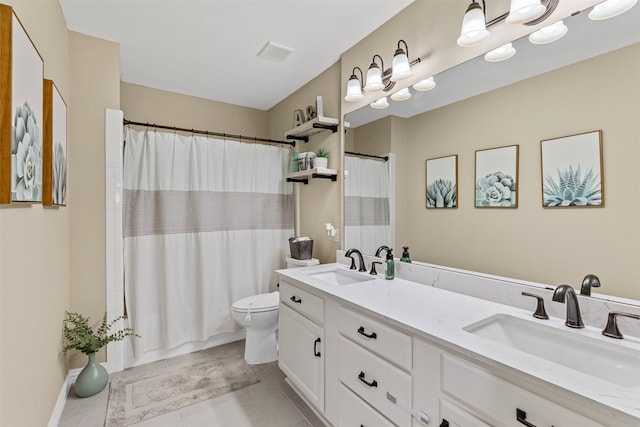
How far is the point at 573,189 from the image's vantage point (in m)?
1.21

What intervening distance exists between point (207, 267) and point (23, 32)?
205 centimetres

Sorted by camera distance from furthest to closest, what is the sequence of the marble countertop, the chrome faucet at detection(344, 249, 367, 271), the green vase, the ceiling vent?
the ceiling vent
the chrome faucet at detection(344, 249, 367, 271)
the green vase
the marble countertop

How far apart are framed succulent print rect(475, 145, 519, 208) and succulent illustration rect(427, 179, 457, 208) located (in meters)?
0.14

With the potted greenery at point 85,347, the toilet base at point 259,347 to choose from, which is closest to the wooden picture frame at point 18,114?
the potted greenery at point 85,347

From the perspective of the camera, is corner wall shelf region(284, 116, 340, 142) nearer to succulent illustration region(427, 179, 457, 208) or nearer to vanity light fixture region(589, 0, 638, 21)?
succulent illustration region(427, 179, 457, 208)

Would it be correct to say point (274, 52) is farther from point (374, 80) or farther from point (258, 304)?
point (258, 304)

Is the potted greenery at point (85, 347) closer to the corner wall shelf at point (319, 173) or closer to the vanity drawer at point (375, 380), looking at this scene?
the vanity drawer at point (375, 380)

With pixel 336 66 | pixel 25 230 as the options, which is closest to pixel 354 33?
pixel 336 66

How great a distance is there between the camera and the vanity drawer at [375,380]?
1214 millimetres

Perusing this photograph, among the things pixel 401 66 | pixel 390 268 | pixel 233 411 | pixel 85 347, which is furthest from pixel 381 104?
pixel 85 347

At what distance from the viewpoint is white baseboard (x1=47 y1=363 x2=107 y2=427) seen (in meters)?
1.75

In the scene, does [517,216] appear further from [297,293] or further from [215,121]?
[215,121]

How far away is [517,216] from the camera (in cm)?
140

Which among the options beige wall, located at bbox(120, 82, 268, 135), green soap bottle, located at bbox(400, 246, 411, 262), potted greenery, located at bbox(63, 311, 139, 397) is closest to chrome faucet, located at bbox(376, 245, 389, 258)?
green soap bottle, located at bbox(400, 246, 411, 262)
